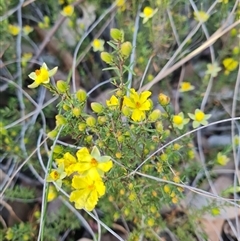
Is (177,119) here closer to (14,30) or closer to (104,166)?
(104,166)

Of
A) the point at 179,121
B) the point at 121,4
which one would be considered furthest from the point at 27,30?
the point at 179,121

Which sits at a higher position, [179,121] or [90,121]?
[90,121]

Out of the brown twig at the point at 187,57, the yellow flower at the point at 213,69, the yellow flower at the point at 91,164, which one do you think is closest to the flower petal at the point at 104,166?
the yellow flower at the point at 91,164

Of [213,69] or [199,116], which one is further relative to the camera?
[213,69]

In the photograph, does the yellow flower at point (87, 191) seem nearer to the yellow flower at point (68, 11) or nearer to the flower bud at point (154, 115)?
the flower bud at point (154, 115)

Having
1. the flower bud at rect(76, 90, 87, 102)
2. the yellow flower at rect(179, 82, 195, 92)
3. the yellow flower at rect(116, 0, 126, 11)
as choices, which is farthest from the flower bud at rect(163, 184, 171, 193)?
the yellow flower at rect(116, 0, 126, 11)

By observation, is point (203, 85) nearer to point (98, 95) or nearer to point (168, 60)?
point (168, 60)

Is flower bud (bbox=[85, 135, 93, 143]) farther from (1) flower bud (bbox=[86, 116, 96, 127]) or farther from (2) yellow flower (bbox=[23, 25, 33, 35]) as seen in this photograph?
(2) yellow flower (bbox=[23, 25, 33, 35])
